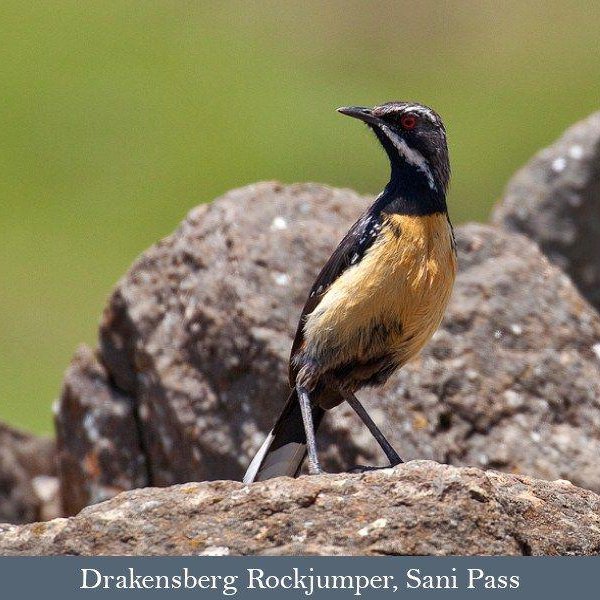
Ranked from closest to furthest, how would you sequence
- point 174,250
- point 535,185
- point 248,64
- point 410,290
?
1. point 410,290
2. point 174,250
3. point 535,185
4. point 248,64

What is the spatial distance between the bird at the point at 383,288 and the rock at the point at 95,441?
8.41 ft

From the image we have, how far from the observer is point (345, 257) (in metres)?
8.73

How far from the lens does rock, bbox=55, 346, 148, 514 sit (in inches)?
448

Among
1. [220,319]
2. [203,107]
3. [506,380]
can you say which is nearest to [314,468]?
[220,319]

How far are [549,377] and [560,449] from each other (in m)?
0.64

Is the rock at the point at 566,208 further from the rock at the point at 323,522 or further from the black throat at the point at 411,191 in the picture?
the rock at the point at 323,522

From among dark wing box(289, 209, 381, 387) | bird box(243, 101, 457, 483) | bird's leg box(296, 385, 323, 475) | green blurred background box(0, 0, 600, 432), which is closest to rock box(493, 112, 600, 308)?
bird box(243, 101, 457, 483)

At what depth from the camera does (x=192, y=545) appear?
6.92 m

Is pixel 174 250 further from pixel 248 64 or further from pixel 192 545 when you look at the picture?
pixel 248 64

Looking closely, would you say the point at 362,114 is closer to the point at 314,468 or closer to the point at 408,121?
the point at 408,121

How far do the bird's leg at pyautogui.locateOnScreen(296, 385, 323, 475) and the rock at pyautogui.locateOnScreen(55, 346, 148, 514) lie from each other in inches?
112

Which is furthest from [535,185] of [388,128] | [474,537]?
[474,537]

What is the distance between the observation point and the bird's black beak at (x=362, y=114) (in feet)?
28.7

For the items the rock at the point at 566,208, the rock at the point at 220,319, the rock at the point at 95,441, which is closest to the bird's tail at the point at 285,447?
the rock at the point at 220,319
